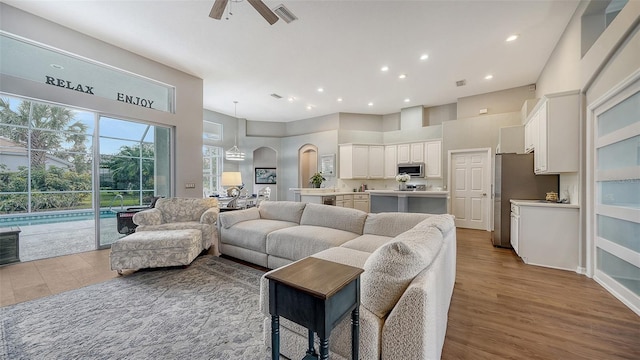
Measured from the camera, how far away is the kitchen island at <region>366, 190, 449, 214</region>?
5.37m

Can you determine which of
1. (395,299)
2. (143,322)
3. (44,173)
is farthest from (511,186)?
(44,173)

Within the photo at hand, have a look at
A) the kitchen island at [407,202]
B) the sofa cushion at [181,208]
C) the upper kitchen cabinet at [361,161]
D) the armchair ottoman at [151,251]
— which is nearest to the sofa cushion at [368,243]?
the armchair ottoman at [151,251]

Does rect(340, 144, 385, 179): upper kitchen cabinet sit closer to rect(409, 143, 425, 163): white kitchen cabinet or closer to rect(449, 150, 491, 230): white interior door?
rect(409, 143, 425, 163): white kitchen cabinet

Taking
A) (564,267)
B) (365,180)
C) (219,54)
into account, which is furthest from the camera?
(365,180)

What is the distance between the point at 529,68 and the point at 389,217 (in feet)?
14.9

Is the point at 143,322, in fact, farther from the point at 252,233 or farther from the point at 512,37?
the point at 512,37

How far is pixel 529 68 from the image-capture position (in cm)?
455

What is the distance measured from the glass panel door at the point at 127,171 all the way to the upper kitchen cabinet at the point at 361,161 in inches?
184

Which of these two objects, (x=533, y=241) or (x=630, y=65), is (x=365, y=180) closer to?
(x=533, y=241)

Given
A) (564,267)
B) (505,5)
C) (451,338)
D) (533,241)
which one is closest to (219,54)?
(505,5)

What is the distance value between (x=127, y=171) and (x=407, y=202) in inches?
230

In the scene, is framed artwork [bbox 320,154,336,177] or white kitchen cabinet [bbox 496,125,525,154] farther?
framed artwork [bbox 320,154,336,177]

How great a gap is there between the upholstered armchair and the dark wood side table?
287 centimetres

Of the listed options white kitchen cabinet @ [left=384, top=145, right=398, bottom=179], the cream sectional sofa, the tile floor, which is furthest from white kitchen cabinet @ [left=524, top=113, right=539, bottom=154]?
the tile floor
